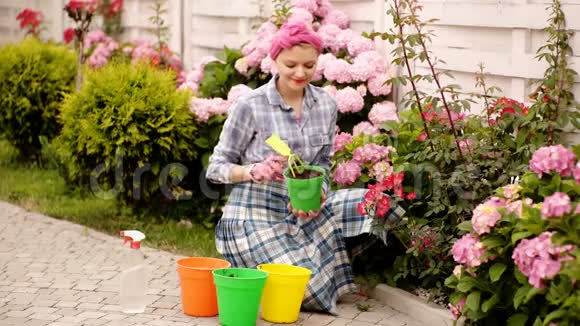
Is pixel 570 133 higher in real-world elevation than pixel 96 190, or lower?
higher

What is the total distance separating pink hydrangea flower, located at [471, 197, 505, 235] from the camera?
4.40m

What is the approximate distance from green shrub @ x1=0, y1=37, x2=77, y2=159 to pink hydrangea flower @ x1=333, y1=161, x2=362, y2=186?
148 inches

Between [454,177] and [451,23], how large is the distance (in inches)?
60.4

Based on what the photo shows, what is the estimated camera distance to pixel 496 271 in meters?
4.38

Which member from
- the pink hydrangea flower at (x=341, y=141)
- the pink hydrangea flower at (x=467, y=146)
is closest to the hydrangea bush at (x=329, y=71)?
the pink hydrangea flower at (x=341, y=141)

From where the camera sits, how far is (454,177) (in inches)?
204

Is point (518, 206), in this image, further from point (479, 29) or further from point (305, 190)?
point (479, 29)

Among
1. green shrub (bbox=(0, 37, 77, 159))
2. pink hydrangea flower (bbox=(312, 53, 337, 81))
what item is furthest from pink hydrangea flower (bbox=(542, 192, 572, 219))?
green shrub (bbox=(0, 37, 77, 159))

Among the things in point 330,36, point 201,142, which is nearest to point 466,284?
point 330,36

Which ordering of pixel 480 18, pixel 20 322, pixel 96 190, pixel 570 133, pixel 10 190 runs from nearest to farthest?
pixel 20 322
pixel 570 133
pixel 480 18
pixel 96 190
pixel 10 190

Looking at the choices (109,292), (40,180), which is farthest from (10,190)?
(109,292)

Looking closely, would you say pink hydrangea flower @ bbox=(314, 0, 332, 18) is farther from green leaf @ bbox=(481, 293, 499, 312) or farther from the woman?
green leaf @ bbox=(481, 293, 499, 312)

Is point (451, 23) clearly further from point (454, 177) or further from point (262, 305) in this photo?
point (262, 305)

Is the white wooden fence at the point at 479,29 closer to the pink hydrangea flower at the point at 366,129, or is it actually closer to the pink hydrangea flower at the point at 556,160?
the pink hydrangea flower at the point at 366,129
